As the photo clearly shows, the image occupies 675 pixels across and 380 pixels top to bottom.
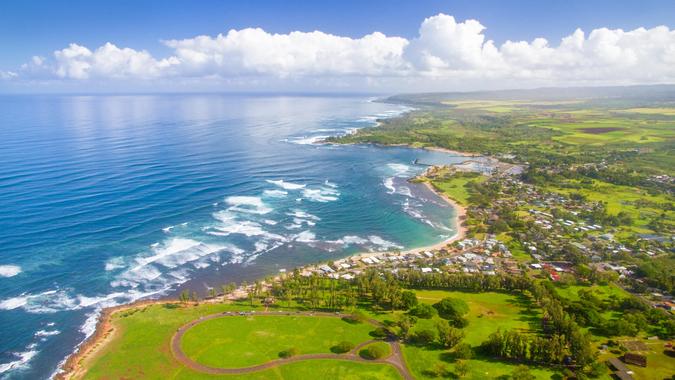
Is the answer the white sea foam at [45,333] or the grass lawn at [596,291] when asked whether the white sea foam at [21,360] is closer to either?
the white sea foam at [45,333]

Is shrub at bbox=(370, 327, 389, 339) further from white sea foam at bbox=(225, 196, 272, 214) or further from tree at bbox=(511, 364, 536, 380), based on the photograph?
white sea foam at bbox=(225, 196, 272, 214)

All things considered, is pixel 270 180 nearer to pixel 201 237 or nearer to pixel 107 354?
pixel 201 237

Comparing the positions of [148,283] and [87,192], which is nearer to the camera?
[148,283]

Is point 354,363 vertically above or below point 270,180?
below

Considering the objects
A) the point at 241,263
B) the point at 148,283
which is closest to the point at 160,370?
the point at 148,283

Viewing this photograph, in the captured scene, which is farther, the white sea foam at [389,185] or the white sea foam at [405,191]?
the white sea foam at [389,185]

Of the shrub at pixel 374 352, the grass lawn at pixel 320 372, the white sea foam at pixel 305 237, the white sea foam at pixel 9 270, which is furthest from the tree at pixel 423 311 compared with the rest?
the white sea foam at pixel 9 270

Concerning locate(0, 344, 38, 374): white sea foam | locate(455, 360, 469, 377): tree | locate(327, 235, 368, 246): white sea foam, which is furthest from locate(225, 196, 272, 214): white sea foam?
locate(455, 360, 469, 377): tree
